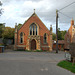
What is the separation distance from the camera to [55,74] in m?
7.26

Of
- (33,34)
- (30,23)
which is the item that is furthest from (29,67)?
(30,23)

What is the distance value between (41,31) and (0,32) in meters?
20.6

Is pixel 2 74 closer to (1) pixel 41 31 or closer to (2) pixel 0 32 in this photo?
(1) pixel 41 31

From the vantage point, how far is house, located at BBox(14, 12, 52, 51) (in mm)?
27938

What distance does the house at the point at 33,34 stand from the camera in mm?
27938

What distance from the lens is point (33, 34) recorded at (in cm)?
2855

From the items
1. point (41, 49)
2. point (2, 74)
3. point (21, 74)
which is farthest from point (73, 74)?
point (41, 49)

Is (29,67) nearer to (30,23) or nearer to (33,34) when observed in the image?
(33,34)

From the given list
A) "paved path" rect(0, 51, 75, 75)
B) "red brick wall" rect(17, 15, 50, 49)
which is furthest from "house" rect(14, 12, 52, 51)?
"paved path" rect(0, 51, 75, 75)

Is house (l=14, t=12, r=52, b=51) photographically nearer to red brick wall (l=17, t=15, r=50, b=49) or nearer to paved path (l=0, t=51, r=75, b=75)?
red brick wall (l=17, t=15, r=50, b=49)

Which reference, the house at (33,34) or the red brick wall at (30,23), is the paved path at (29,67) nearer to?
the house at (33,34)

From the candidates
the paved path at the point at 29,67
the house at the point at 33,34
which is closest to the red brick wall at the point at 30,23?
the house at the point at 33,34

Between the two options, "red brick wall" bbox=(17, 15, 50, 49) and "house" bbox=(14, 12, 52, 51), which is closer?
Answer: "house" bbox=(14, 12, 52, 51)

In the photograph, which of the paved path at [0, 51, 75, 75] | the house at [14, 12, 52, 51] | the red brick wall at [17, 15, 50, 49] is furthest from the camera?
the red brick wall at [17, 15, 50, 49]
